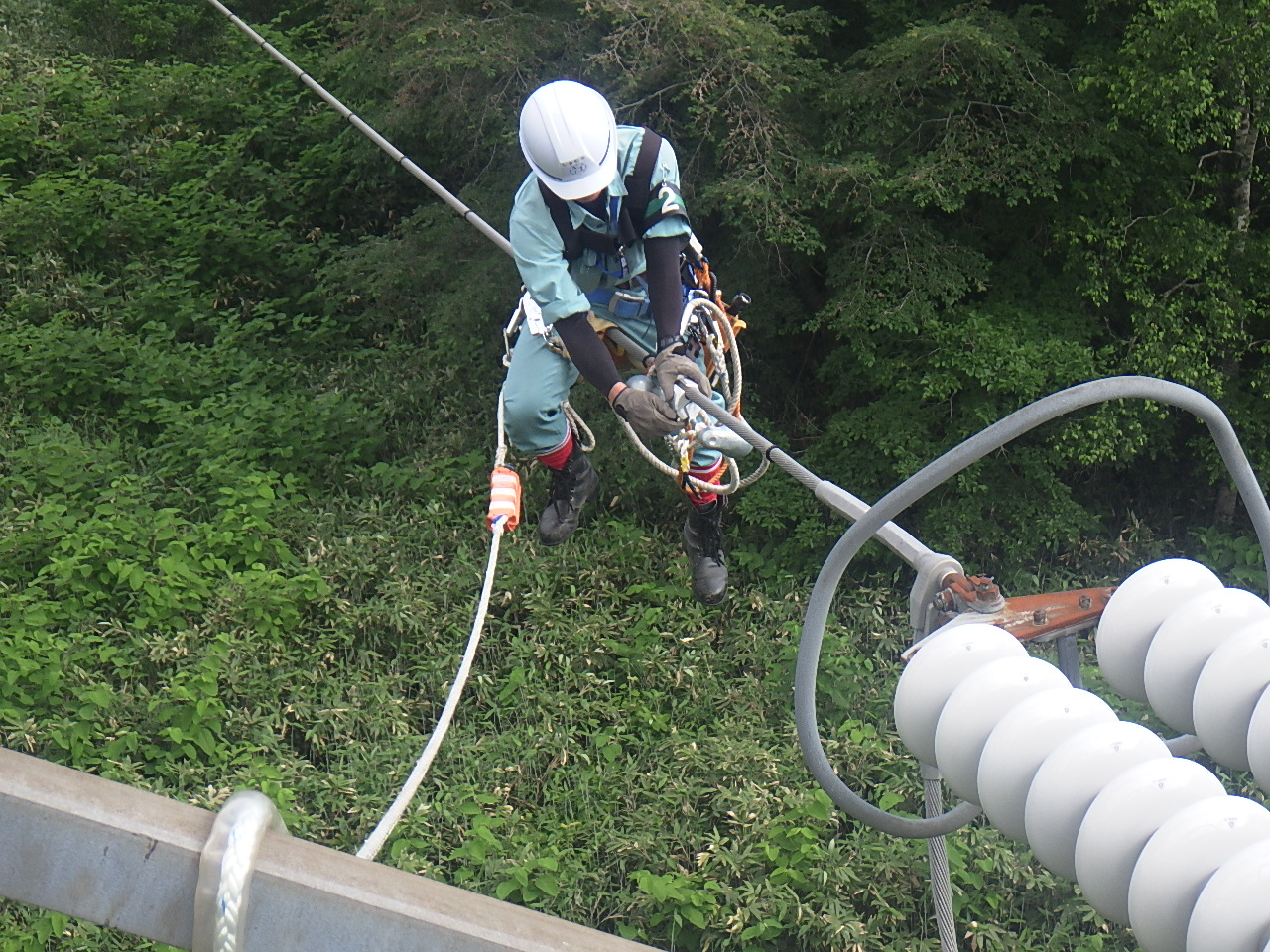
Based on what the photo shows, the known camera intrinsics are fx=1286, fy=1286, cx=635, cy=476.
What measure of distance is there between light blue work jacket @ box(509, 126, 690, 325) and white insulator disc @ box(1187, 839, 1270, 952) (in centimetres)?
260

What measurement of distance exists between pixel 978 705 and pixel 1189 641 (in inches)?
15.2

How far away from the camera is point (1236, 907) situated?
1522 millimetres

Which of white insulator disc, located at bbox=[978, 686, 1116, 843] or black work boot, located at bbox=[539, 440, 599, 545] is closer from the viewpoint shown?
white insulator disc, located at bbox=[978, 686, 1116, 843]

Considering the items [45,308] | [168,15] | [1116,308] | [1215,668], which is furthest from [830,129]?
[168,15]

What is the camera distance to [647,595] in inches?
241

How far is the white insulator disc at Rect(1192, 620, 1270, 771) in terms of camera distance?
1979mm

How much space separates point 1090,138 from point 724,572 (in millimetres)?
2579

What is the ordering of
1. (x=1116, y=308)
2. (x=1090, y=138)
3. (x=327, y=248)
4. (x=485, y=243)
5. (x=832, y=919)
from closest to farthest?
(x=832, y=919)
(x=1090, y=138)
(x=1116, y=308)
(x=485, y=243)
(x=327, y=248)

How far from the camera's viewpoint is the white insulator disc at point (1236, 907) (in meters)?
1.51

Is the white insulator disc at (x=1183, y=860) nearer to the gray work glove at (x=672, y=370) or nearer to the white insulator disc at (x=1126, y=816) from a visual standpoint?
the white insulator disc at (x=1126, y=816)

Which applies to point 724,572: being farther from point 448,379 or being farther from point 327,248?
point 327,248

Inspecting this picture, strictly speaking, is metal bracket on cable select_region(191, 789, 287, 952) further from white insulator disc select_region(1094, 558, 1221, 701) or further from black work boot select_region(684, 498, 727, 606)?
black work boot select_region(684, 498, 727, 606)

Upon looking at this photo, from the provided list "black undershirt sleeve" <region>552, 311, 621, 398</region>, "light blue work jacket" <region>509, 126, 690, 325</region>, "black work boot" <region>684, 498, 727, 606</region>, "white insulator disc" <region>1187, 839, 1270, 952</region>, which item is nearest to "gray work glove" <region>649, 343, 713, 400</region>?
"black undershirt sleeve" <region>552, 311, 621, 398</region>

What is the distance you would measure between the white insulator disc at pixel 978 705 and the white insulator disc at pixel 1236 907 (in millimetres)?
463
